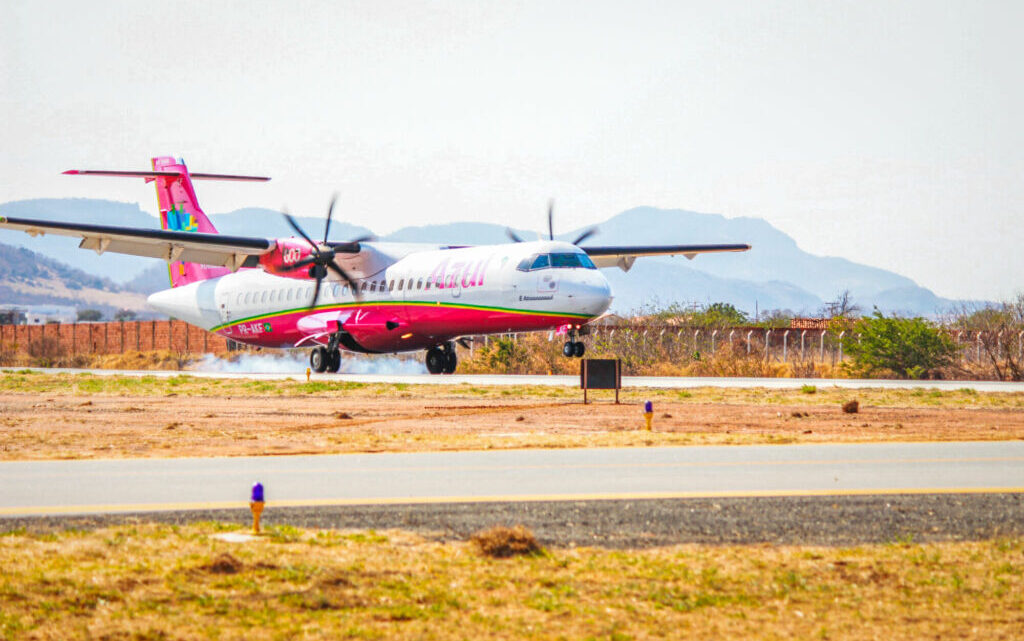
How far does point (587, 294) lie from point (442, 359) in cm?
967

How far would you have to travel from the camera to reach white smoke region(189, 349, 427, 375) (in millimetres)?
46781

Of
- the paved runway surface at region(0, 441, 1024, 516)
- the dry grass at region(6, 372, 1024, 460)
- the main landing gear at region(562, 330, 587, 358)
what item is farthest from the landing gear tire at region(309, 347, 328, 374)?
the paved runway surface at region(0, 441, 1024, 516)

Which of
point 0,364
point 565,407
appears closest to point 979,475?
point 565,407

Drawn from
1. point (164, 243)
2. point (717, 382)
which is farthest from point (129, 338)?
point (717, 382)

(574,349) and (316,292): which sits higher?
(316,292)

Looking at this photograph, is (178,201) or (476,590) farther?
(178,201)

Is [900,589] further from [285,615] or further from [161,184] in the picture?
[161,184]

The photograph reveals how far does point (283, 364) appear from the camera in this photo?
163ft

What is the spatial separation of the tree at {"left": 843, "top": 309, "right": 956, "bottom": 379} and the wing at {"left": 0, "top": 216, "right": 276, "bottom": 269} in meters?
20.2

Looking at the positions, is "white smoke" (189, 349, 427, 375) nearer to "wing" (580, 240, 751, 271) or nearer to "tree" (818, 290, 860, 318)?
"wing" (580, 240, 751, 271)

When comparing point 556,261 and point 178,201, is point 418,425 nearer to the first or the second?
point 556,261

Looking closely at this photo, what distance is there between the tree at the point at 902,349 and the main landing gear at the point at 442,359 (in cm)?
1333

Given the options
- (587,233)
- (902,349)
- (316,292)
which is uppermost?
(587,233)

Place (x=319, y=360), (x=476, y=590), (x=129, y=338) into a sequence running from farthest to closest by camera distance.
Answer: (x=129, y=338) < (x=319, y=360) < (x=476, y=590)
